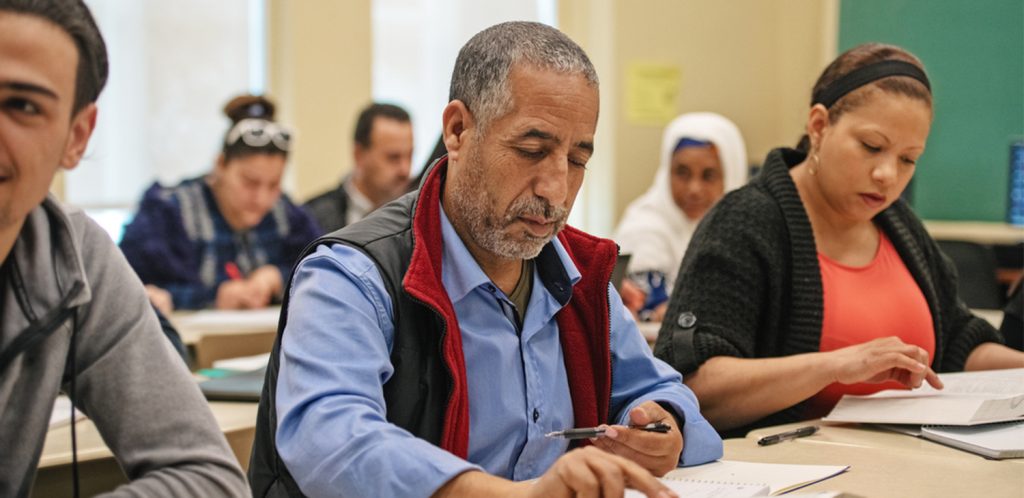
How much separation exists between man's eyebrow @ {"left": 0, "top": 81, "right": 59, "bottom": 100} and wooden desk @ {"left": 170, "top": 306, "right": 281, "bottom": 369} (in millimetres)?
1842

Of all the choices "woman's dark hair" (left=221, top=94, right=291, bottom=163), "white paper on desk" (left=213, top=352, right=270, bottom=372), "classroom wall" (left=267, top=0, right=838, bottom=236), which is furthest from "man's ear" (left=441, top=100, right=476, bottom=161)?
"classroom wall" (left=267, top=0, right=838, bottom=236)

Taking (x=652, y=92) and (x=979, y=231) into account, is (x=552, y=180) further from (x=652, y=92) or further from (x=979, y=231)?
(x=652, y=92)

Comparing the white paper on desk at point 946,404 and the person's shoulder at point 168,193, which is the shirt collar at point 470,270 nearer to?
the white paper on desk at point 946,404

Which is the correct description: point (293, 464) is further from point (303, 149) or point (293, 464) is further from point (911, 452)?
point (303, 149)

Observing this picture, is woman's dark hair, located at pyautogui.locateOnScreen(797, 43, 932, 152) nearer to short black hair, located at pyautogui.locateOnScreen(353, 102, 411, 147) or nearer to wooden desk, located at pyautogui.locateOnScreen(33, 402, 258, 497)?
wooden desk, located at pyautogui.locateOnScreen(33, 402, 258, 497)

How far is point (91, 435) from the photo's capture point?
1973 millimetres

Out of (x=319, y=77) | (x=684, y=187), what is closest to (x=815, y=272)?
(x=684, y=187)

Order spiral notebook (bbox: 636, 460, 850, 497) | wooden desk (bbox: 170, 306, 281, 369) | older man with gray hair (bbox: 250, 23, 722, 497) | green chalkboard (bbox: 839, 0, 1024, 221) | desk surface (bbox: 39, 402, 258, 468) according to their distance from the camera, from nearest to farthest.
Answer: older man with gray hair (bbox: 250, 23, 722, 497), spiral notebook (bbox: 636, 460, 850, 497), desk surface (bbox: 39, 402, 258, 468), wooden desk (bbox: 170, 306, 281, 369), green chalkboard (bbox: 839, 0, 1024, 221)

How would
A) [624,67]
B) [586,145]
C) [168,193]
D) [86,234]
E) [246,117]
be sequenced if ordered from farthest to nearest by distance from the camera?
[624,67], [246,117], [168,193], [586,145], [86,234]

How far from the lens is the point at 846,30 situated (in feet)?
18.0

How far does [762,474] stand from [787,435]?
0.32 metres

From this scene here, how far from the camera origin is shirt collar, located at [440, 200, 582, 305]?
1533 mm

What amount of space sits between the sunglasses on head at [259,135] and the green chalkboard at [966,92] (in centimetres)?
299

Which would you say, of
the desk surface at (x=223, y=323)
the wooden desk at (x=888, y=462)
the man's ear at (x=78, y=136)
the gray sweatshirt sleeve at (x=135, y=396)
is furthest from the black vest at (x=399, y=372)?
the desk surface at (x=223, y=323)
